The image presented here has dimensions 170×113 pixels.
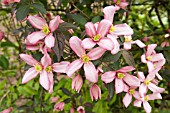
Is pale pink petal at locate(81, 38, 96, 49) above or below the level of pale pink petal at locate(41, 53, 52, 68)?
above

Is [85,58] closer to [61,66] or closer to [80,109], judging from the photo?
[61,66]

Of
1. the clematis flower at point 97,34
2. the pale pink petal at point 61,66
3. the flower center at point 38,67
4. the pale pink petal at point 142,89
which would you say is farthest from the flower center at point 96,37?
the pale pink petal at point 142,89

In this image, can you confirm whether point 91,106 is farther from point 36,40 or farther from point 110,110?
point 36,40

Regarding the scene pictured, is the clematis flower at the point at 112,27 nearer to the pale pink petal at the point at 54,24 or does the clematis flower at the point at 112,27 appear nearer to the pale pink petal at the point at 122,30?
the pale pink petal at the point at 122,30

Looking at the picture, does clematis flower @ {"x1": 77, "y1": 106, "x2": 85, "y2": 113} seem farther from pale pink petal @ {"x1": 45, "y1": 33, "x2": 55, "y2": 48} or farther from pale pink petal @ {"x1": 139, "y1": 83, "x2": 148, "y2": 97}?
pale pink petal @ {"x1": 45, "y1": 33, "x2": 55, "y2": 48}

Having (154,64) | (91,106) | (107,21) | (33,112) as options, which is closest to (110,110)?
(91,106)

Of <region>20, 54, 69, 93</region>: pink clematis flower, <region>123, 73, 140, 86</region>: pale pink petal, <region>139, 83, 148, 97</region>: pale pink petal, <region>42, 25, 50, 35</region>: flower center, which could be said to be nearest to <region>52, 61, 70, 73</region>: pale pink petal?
<region>20, 54, 69, 93</region>: pink clematis flower
